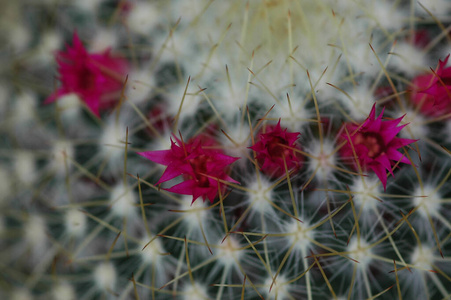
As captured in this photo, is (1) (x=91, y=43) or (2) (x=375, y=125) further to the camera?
(1) (x=91, y=43)

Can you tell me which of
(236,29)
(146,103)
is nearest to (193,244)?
(146,103)

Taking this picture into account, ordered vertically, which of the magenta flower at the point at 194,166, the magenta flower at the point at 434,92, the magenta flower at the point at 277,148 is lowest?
the magenta flower at the point at 194,166

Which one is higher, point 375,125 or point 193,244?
point 375,125

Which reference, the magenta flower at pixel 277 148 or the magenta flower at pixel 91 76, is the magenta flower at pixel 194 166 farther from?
the magenta flower at pixel 91 76

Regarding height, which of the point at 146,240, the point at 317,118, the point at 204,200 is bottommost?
the point at 146,240

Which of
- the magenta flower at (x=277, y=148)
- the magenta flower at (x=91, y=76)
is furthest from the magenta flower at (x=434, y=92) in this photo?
the magenta flower at (x=91, y=76)

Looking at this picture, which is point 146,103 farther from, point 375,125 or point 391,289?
point 391,289
